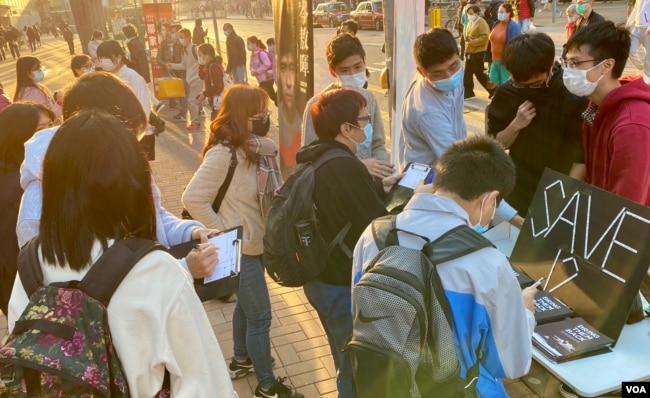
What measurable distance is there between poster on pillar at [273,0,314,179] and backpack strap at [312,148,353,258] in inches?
104

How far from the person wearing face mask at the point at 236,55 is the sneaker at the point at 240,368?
30.3 ft

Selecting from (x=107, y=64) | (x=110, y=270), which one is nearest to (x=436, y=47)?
(x=110, y=270)

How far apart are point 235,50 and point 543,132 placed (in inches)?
372

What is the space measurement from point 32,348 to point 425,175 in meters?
1.94

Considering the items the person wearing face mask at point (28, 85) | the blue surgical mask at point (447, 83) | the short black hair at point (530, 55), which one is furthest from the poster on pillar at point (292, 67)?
the person wearing face mask at point (28, 85)

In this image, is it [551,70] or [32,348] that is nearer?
[32,348]

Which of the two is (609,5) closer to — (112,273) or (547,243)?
(547,243)

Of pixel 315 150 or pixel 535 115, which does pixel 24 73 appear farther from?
pixel 535 115

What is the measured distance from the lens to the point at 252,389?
348 cm

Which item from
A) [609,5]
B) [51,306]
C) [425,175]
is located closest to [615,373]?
[425,175]

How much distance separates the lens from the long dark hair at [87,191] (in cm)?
144

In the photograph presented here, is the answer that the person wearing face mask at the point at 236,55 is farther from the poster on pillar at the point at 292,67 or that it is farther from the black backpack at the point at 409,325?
the black backpack at the point at 409,325

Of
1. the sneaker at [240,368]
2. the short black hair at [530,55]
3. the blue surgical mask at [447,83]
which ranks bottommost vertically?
the sneaker at [240,368]

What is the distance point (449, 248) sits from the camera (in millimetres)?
1766
